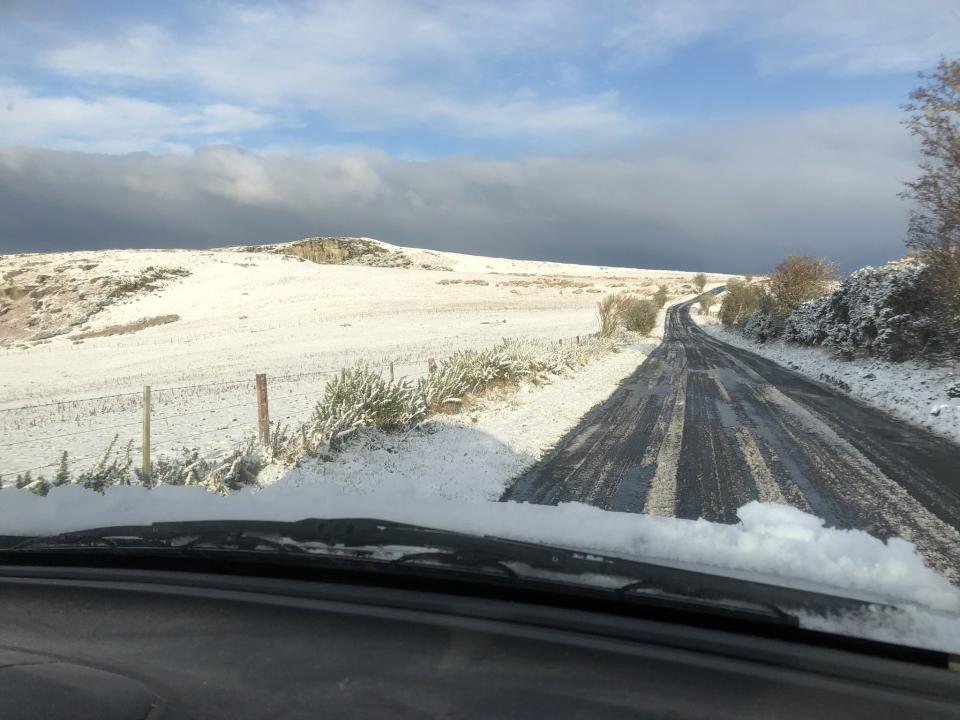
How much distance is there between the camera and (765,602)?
2061 mm

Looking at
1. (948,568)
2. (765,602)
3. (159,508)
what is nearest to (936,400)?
(948,568)

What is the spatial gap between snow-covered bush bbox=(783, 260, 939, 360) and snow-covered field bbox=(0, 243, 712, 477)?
6623mm

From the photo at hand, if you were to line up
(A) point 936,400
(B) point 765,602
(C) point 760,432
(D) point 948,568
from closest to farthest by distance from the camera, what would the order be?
(B) point 765,602 < (D) point 948,568 < (C) point 760,432 < (A) point 936,400

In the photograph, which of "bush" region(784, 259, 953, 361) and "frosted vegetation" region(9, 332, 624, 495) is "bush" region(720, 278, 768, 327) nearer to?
"bush" region(784, 259, 953, 361)

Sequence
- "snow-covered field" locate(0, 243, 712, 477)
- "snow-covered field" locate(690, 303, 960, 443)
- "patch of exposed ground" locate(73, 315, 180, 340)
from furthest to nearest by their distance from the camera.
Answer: "patch of exposed ground" locate(73, 315, 180, 340)
"snow-covered field" locate(0, 243, 712, 477)
"snow-covered field" locate(690, 303, 960, 443)

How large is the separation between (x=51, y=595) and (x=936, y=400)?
44.6ft

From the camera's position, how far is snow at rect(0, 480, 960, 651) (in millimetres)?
2094

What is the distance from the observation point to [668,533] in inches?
113

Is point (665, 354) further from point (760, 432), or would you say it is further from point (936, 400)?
point (760, 432)

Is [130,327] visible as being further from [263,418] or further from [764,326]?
[263,418]

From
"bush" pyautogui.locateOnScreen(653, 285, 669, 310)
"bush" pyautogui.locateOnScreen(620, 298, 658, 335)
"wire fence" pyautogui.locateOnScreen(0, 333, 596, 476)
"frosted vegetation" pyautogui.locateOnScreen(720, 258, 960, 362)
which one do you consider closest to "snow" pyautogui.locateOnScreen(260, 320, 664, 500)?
"wire fence" pyautogui.locateOnScreen(0, 333, 596, 476)

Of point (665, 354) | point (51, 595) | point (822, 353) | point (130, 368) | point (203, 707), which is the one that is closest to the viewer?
point (203, 707)

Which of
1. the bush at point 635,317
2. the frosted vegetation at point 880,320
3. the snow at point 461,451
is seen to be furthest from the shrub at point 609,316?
the snow at point 461,451

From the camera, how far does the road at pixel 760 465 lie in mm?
6031
